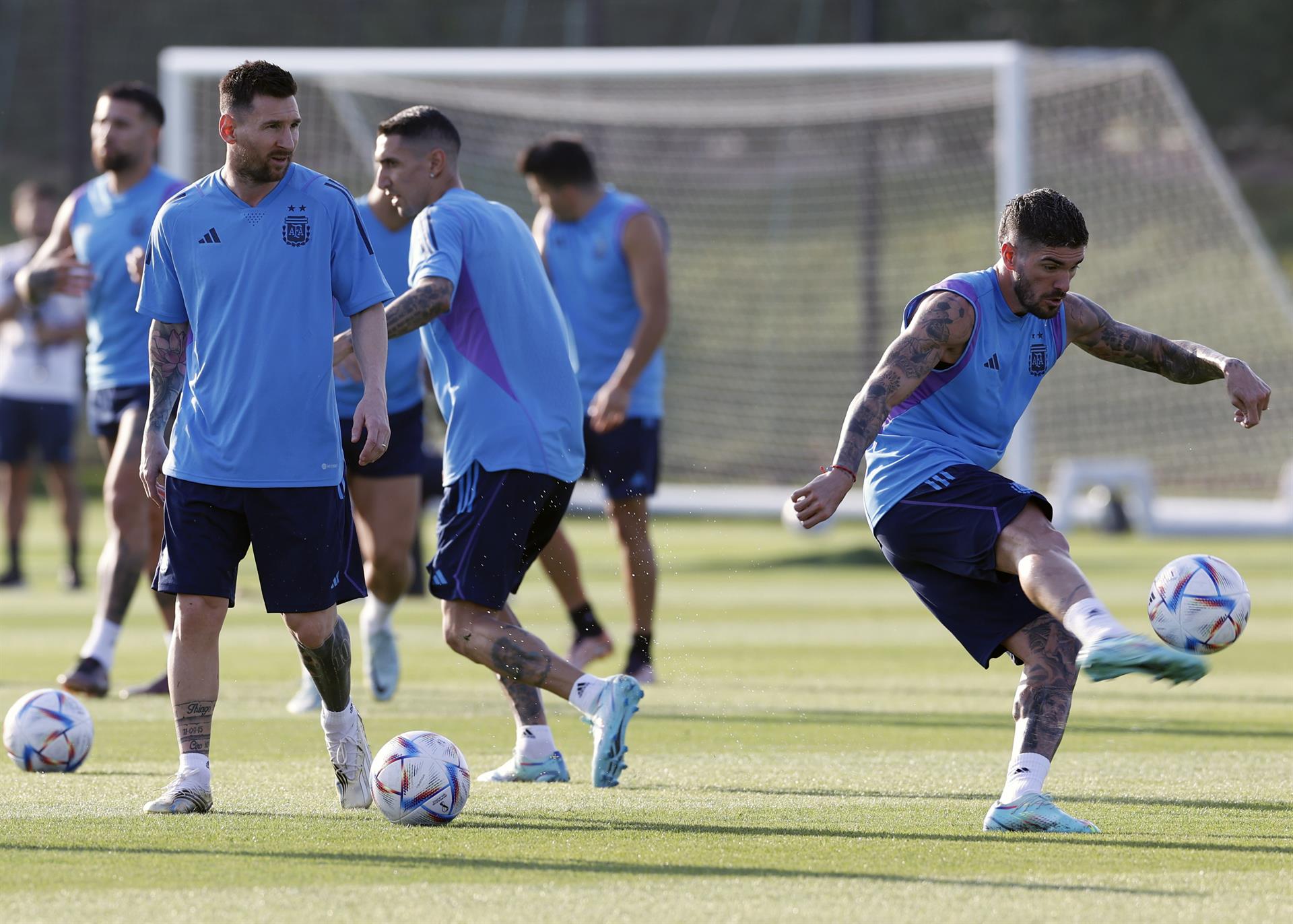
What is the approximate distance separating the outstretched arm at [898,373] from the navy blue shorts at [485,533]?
4.19ft

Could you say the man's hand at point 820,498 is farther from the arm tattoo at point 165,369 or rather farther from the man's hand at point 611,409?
the man's hand at point 611,409

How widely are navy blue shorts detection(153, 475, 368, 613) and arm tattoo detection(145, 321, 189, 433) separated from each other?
0.71ft

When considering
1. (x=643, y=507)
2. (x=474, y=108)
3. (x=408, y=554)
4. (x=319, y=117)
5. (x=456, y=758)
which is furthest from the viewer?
(x=474, y=108)

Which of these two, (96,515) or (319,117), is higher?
(319,117)

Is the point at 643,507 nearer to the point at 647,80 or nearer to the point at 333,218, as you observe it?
the point at 333,218

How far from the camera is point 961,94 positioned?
19.9m

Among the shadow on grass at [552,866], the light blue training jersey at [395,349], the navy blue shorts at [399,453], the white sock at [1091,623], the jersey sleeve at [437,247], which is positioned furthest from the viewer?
the navy blue shorts at [399,453]

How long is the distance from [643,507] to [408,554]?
1474mm

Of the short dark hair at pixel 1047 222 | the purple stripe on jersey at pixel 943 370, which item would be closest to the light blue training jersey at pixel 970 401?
the purple stripe on jersey at pixel 943 370

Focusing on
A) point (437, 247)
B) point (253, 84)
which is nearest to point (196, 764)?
point (437, 247)

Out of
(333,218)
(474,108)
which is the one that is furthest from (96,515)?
(333,218)

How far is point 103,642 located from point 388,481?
4.83ft

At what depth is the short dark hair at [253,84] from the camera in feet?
18.0

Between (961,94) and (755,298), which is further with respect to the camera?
(755,298)
